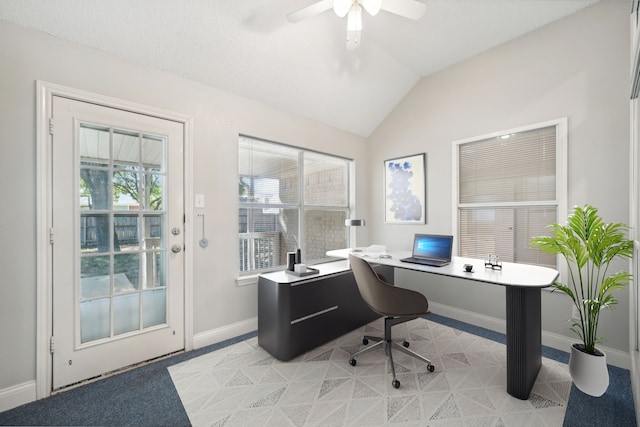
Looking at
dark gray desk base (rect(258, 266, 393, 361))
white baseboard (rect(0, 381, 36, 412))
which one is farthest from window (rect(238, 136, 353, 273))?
white baseboard (rect(0, 381, 36, 412))

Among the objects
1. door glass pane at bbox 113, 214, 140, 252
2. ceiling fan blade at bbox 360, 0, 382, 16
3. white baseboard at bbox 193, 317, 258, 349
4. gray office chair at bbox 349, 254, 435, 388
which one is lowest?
white baseboard at bbox 193, 317, 258, 349

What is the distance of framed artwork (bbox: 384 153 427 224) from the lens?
3393 mm

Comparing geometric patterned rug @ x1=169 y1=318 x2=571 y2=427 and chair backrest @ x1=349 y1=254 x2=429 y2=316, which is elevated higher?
chair backrest @ x1=349 y1=254 x2=429 y2=316

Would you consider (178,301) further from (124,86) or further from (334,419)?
(124,86)

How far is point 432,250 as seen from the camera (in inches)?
98.2

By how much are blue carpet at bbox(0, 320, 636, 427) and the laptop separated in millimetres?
1179

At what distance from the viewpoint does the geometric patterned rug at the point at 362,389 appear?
1614 mm

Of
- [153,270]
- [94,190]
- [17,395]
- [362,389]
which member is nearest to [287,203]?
[153,270]

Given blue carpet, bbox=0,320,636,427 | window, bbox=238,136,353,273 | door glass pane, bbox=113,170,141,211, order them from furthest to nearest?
window, bbox=238,136,353,273 → door glass pane, bbox=113,170,141,211 → blue carpet, bbox=0,320,636,427

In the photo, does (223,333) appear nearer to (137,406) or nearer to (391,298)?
(137,406)

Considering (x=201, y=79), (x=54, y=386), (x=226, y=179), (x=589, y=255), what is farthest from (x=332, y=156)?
(x=54, y=386)

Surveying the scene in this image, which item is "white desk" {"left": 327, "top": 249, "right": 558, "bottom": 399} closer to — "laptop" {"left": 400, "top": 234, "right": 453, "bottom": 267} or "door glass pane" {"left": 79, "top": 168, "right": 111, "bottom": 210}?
"laptop" {"left": 400, "top": 234, "right": 453, "bottom": 267}

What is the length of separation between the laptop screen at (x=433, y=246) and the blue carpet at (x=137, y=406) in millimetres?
1216

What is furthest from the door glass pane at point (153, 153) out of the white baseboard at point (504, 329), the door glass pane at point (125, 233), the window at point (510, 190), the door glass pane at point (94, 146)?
the white baseboard at point (504, 329)
